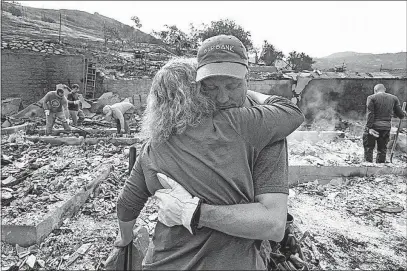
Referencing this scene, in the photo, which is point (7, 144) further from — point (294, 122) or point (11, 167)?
point (294, 122)

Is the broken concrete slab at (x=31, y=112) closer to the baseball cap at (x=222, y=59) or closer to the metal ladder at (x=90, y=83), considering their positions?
the metal ladder at (x=90, y=83)

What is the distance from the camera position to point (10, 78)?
14805 millimetres

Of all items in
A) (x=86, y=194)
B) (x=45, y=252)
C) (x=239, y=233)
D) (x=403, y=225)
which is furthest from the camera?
(x=86, y=194)

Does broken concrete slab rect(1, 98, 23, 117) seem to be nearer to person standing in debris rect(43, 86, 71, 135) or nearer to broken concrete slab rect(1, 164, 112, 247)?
person standing in debris rect(43, 86, 71, 135)

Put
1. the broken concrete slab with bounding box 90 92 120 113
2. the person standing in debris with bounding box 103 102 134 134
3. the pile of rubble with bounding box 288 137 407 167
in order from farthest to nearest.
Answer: the broken concrete slab with bounding box 90 92 120 113, the person standing in debris with bounding box 103 102 134 134, the pile of rubble with bounding box 288 137 407 167

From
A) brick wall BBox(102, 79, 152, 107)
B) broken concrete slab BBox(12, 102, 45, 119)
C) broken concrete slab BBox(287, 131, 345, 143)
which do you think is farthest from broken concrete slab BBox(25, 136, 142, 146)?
brick wall BBox(102, 79, 152, 107)

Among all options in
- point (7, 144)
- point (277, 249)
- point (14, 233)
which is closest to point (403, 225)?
point (277, 249)

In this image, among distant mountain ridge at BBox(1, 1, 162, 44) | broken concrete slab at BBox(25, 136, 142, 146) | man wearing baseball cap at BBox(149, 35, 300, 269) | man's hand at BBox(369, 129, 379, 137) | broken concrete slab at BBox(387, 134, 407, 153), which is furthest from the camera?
distant mountain ridge at BBox(1, 1, 162, 44)

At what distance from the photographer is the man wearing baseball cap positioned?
1.15 metres

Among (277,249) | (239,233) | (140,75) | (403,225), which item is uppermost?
(140,75)

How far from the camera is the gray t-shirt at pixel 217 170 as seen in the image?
1.20m

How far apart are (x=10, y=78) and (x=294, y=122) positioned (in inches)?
662

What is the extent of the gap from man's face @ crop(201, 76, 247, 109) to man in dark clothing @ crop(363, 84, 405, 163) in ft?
20.0

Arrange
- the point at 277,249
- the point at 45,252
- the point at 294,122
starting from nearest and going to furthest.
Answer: the point at 294,122 → the point at 277,249 → the point at 45,252
